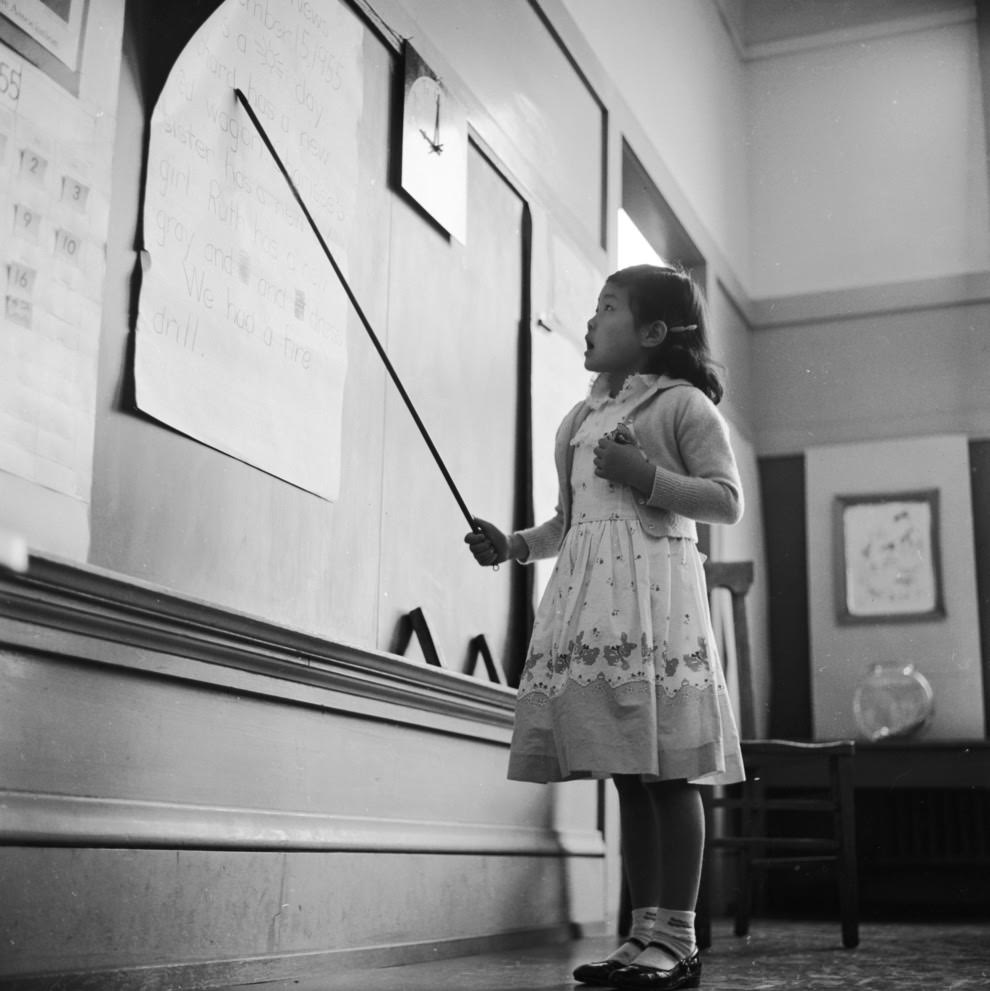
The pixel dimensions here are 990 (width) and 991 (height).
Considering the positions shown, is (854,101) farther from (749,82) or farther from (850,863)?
(850,863)

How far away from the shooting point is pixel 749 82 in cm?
537

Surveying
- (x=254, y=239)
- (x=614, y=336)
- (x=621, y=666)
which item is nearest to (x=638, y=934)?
(x=621, y=666)

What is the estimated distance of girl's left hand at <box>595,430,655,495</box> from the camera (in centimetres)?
168

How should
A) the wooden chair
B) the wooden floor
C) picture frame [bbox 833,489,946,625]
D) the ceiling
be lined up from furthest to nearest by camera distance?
the ceiling, picture frame [bbox 833,489,946,625], the wooden chair, the wooden floor

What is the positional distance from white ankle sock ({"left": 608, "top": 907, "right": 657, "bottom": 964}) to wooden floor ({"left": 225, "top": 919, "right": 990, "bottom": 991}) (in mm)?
82

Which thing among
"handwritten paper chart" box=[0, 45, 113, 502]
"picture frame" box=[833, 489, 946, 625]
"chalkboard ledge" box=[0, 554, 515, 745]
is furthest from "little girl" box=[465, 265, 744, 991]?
"picture frame" box=[833, 489, 946, 625]

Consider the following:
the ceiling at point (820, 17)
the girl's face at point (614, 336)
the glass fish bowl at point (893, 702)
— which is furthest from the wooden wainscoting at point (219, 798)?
the ceiling at point (820, 17)

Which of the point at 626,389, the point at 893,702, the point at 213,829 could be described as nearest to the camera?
the point at 213,829

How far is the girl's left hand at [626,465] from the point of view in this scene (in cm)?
168

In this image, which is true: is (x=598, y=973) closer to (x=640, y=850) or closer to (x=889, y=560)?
(x=640, y=850)

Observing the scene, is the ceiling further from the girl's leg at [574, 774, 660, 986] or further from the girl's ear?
the girl's leg at [574, 774, 660, 986]

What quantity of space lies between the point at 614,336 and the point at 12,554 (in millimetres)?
913

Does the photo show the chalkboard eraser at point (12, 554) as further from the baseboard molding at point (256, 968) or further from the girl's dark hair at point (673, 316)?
the girl's dark hair at point (673, 316)

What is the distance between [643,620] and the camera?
1663 mm
